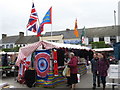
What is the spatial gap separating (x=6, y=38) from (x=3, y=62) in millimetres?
41085

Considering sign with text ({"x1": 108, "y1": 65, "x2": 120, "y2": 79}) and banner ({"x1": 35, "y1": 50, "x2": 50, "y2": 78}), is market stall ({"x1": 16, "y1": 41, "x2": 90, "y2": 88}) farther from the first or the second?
sign with text ({"x1": 108, "y1": 65, "x2": 120, "y2": 79})

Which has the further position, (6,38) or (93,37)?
(6,38)

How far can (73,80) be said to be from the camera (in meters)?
7.33

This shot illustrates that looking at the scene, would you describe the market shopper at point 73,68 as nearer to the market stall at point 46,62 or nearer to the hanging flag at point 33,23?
the market stall at point 46,62

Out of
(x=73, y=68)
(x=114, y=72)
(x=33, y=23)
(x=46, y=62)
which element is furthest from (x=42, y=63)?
(x=114, y=72)

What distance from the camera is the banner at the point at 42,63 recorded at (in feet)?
27.1

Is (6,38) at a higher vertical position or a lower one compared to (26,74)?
higher

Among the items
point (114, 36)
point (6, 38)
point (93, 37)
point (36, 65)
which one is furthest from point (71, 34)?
point (36, 65)

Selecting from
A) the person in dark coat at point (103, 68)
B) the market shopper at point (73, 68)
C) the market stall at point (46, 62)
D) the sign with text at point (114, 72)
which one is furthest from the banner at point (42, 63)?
the sign with text at point (114, 72)

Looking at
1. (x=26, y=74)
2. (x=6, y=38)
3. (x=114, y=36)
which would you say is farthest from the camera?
(x=6, y=38)

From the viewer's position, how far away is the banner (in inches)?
325

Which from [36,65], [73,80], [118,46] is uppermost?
[118,46]

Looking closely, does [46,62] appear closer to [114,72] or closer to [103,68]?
[103,68]

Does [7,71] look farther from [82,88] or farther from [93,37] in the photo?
[93,37]
